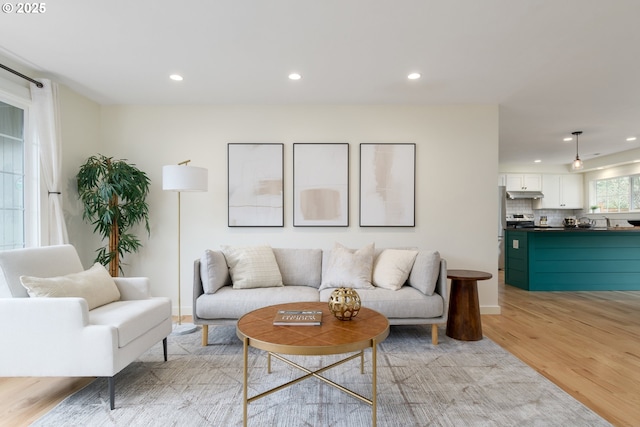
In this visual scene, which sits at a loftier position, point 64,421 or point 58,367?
point 58,367

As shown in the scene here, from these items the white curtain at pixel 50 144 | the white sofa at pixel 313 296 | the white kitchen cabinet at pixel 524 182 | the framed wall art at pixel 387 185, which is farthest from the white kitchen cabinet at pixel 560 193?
the white curtain at pixel 50 144

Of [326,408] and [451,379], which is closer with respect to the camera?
[326,408]

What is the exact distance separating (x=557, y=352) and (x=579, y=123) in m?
3.58

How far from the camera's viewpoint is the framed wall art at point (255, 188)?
13.0 ft

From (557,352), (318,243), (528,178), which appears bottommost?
(557,352)

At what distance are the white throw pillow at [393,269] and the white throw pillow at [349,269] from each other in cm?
9

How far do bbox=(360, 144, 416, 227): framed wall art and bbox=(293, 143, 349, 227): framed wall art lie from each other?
24 centimetres

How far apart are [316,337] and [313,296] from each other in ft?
4.09

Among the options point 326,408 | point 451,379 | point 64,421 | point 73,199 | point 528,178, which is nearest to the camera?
point 64,421

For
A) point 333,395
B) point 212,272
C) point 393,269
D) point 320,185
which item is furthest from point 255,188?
point 333,395

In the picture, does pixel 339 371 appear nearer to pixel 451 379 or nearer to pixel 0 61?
pixel 451 379

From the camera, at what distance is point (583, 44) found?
8.43 ft

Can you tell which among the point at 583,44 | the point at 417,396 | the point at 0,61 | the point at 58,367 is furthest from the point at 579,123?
the point at 0,61

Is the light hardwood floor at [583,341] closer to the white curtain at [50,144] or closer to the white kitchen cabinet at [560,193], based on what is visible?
the white kitchen cabinet at [560,193]
